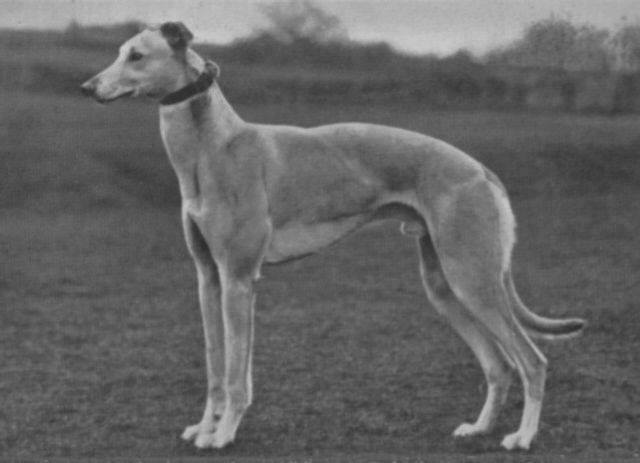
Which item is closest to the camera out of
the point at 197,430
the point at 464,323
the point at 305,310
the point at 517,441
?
the point at 517,441

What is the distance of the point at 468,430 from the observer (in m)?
8.42

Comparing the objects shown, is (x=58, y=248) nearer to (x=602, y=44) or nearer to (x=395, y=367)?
(x=395, y=367)

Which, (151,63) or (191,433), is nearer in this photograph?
(151,63)

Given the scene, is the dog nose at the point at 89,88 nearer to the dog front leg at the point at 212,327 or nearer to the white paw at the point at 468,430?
the dog front leg at the point at 212,327

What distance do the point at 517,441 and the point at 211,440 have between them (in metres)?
1.78

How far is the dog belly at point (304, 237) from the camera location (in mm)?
7727

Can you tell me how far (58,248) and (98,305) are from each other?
4463mm

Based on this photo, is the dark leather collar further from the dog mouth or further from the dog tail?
the dog tail

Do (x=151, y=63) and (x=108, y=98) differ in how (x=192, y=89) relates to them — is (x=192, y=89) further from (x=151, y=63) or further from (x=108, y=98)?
(x=108, y=98)

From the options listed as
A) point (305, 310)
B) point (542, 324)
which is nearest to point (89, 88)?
point (542, 324)

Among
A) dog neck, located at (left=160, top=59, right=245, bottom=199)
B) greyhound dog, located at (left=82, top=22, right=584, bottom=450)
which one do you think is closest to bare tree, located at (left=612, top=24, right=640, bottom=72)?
greyhound dog, located at (left=82, top=22, right=584, bottom=450)

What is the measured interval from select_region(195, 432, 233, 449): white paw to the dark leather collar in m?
1.94

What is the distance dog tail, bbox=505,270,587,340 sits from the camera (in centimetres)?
802

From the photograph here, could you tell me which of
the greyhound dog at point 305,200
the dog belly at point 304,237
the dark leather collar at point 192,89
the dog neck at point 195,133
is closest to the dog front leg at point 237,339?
the greyhound dog at point 305,200
